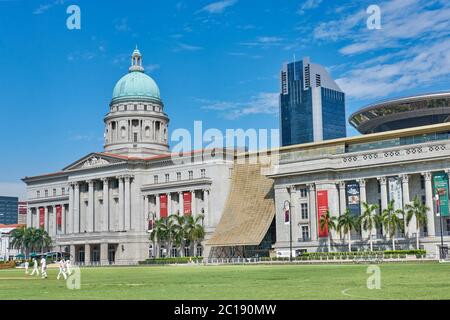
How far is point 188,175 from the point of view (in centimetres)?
12600

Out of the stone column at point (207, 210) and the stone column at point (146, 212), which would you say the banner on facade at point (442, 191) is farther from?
the stone column at point (146, 212)

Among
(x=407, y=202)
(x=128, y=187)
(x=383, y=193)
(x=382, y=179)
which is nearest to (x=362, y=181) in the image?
(x=382, y=179)

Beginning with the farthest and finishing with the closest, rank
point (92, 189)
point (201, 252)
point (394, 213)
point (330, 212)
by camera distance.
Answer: point (92, 189), point (201, 252), point (330, 212), point (394, 213)

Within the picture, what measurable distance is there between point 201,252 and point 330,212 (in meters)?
29.0

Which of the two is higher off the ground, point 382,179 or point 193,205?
point 382,179

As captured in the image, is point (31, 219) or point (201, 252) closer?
point (201, 252)

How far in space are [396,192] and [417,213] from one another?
6.74 metres

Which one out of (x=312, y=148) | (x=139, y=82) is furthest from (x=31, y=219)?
(x=312, y=148)

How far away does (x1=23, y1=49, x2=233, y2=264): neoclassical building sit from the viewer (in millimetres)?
123312

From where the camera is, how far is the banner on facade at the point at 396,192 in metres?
94.9

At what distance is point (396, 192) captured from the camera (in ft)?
313

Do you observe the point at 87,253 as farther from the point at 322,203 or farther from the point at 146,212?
the point at 322,203
